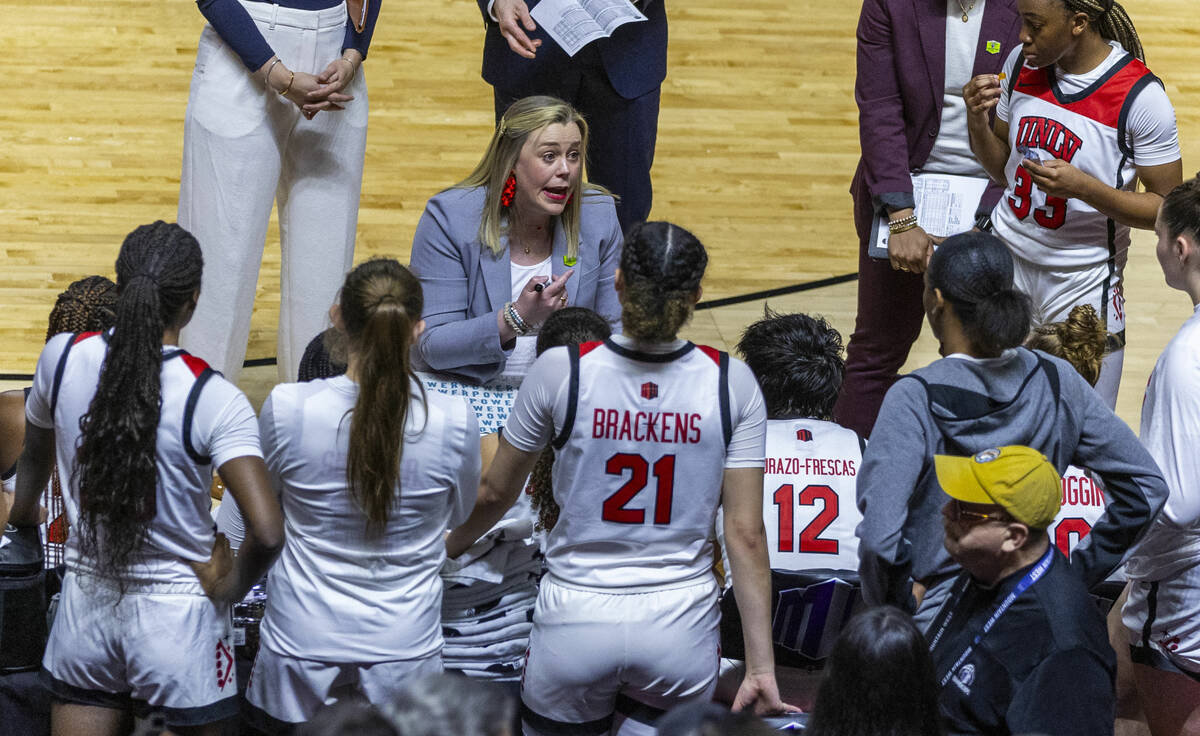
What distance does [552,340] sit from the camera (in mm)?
3252

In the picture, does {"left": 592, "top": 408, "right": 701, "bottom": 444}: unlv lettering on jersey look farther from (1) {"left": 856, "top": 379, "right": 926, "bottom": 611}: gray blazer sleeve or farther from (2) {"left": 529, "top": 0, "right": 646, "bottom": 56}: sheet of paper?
(2) {"left": 529, "top": 0, "right": 646, "bottom": 56}: sheet of paper

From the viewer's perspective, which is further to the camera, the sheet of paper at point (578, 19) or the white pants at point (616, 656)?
the sheet of paper at point (578, 19)

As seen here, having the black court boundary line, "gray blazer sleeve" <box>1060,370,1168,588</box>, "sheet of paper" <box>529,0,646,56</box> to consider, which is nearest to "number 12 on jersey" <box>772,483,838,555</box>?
"gray blazer sleeve" <box>1060,370,1168,588</box>

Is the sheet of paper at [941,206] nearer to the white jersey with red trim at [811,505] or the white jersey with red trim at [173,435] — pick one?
the white jersey with red trim at [811,505]

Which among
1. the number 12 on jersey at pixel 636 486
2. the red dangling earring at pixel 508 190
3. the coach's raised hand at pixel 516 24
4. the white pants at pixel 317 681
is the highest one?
the coach's raised hand at pixel 516 24

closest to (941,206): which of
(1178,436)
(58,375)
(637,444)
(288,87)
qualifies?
(1178,436)

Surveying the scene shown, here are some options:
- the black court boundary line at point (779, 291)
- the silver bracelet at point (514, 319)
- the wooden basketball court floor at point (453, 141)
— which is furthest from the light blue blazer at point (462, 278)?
the black court boundary line at point (779, 291)

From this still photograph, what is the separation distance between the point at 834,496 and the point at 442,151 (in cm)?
477

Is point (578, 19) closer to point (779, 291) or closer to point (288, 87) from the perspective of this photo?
point (288, 87)

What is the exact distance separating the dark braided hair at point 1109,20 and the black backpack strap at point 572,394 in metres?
1.69

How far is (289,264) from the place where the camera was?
4.65 meters

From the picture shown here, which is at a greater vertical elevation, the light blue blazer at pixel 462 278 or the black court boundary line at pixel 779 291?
the light blue blazer at pixel 462 278

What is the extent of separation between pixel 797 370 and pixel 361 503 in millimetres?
1119

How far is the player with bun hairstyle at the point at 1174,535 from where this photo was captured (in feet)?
8.95
